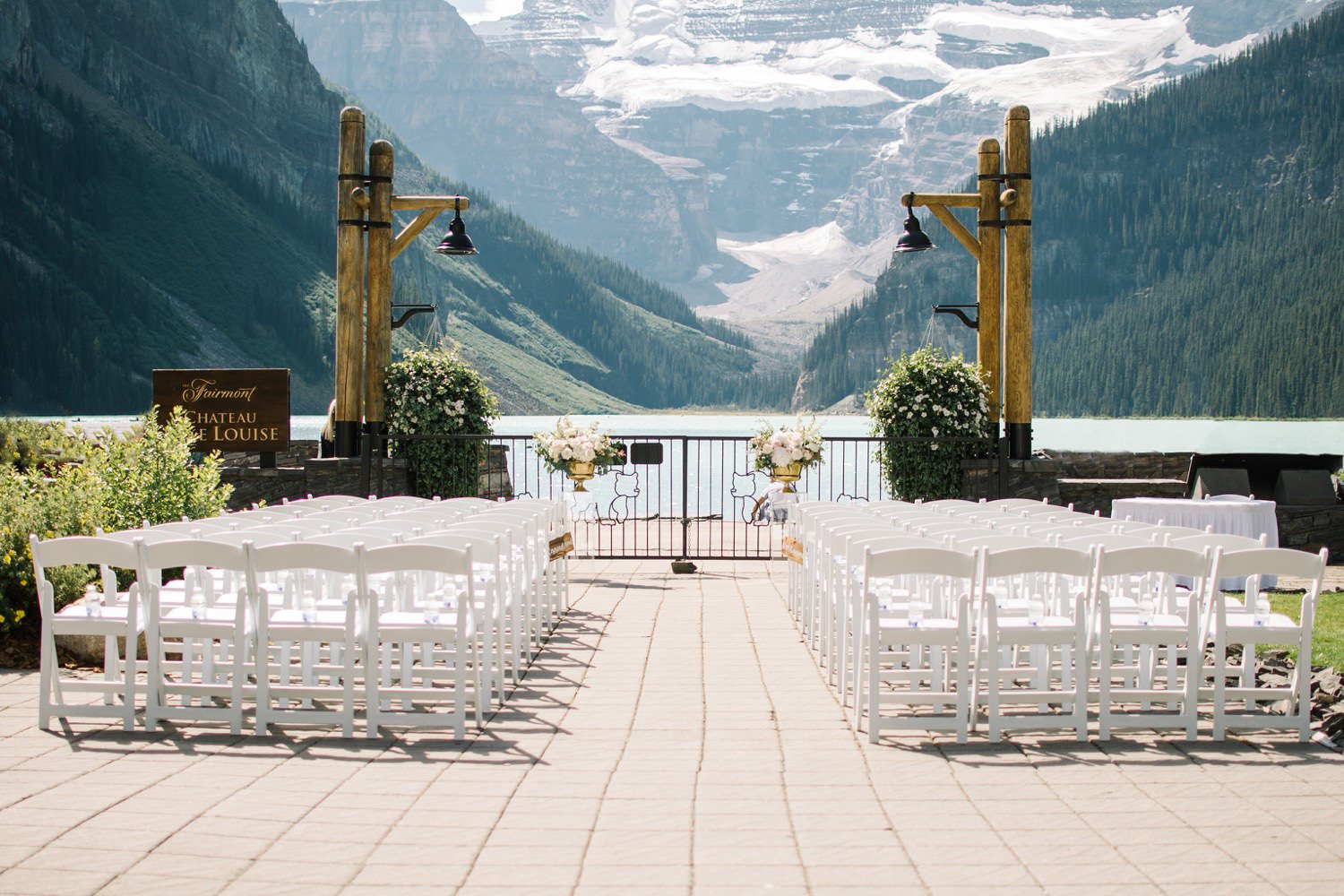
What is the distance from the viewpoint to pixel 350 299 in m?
16.0

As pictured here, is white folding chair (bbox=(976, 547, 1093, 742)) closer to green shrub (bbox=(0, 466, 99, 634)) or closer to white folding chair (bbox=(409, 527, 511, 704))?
white folding chair (bbox=(409, 527, 511, 704))

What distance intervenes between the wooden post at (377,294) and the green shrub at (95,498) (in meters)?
4.06

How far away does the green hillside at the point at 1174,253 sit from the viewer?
463 ft

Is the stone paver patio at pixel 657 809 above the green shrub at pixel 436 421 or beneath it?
beneath

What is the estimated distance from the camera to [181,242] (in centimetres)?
12912

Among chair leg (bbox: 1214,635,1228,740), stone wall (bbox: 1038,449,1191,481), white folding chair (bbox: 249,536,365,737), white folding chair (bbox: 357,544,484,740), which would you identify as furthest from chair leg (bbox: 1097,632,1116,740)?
stone wall (bbox: 1038,449,1191,481)

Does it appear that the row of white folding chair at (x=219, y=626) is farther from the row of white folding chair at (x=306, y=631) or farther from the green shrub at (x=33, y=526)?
the green shrub at (x=33, y=526)


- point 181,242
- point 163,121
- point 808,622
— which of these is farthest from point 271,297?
point 808,622

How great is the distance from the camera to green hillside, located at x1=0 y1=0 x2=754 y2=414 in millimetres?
106438

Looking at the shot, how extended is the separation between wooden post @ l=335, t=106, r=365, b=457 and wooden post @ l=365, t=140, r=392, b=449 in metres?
0.13

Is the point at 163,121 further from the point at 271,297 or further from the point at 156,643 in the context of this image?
the point at 156,643

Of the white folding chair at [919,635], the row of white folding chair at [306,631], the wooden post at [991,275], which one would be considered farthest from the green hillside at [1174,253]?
the row of white folding chair at [306,631]

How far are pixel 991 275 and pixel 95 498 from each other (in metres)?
10.1

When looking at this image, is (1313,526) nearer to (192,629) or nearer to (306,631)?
(306,631)
